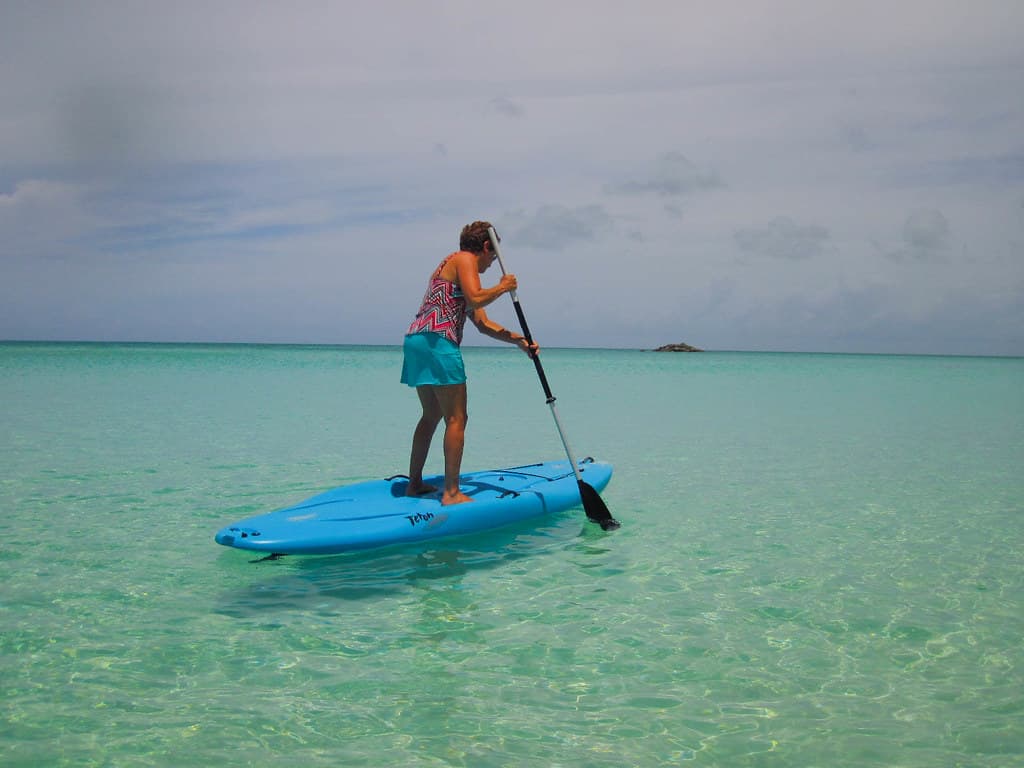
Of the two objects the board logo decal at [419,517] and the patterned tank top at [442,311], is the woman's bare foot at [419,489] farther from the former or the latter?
the patterned tank top at [442,311]

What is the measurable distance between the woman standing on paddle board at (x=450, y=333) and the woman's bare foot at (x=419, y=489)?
412 mm

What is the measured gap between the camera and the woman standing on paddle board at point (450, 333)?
19.6 feet

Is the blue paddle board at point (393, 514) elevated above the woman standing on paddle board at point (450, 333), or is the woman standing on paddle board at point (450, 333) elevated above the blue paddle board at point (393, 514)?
the woman standing on paddle board at point (450, 333)

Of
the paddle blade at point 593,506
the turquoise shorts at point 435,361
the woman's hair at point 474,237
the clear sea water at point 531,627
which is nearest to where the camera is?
the clear sea water at point 531,627

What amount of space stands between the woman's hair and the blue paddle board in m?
2.03

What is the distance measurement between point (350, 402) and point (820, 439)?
11149 mm

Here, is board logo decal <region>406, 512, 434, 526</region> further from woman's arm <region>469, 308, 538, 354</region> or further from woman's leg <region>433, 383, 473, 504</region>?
woman's arm <region>469, 308, 538, 354</region>

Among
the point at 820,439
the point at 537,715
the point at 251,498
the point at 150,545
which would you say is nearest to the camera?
the point at 537,715

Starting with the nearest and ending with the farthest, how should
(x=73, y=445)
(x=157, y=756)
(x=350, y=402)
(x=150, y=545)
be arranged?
1. (x=157, y=756)
2. (x=150, y=545)
3. (x=73, y=445)
4. (x=350, y=402)

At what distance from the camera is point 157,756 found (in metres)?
3.10

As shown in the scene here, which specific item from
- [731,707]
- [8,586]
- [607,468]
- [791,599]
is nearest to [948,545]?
[791,599]

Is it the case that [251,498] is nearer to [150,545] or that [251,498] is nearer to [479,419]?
[150,545]

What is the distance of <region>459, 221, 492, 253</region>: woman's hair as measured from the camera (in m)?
6.18

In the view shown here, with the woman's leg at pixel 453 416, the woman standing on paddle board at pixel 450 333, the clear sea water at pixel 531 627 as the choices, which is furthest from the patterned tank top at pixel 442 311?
the clear sea water at pixel 531 627
